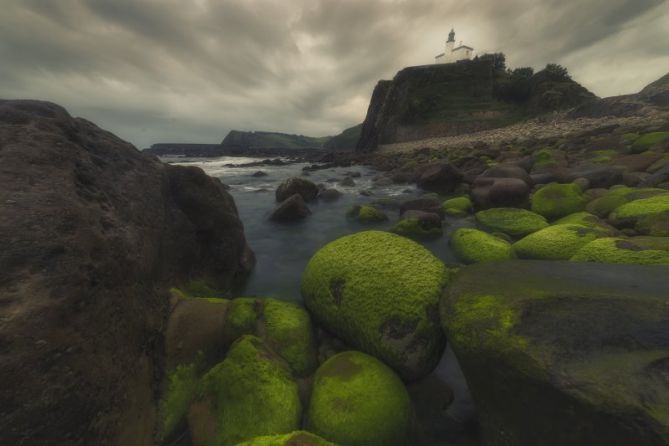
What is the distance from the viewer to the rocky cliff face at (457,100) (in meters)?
32.7

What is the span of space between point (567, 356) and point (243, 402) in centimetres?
256

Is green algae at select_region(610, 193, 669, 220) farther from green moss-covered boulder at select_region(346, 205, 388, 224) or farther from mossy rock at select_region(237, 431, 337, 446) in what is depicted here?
mossy rock at select_region(237, 431, 337, 446)

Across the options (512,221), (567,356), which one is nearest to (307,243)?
(512,221)

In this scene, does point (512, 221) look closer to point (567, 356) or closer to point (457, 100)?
point (567, 356)

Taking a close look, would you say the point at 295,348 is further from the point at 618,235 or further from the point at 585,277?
the point at 618,235

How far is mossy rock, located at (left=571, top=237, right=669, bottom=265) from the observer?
3522 millimetres

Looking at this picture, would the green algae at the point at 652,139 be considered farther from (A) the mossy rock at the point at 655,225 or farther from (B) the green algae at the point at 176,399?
(B) the green algae at the point at 176,399

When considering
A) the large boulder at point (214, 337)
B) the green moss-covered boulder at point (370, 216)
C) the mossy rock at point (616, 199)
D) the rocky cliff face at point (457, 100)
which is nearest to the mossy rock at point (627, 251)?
the mossy rock at point (616, 199)

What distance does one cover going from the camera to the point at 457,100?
128ft


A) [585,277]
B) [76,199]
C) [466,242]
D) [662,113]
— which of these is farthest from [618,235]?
[662,113]

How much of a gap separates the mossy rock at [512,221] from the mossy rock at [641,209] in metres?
1.26

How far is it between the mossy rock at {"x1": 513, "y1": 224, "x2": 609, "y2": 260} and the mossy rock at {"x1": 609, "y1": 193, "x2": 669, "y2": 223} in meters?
1.11

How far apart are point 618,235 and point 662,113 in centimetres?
2046

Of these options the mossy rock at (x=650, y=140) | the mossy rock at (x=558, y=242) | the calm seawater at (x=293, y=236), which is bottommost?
the calm seawater at (x=293, y=236)
